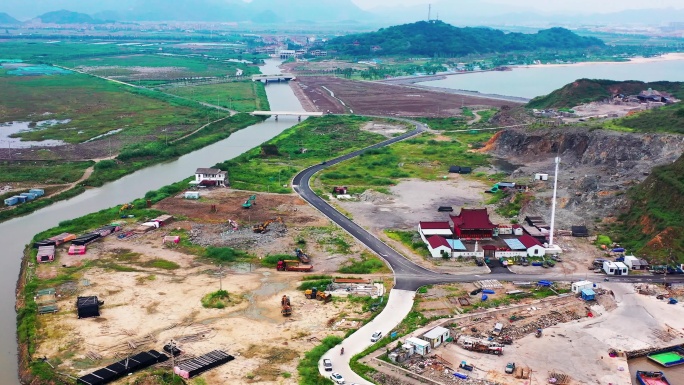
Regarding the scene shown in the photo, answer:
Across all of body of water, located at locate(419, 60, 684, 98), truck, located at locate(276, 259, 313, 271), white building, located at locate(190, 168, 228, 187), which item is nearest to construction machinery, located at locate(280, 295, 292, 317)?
truck, located at locate(276, 259, 313, 271)

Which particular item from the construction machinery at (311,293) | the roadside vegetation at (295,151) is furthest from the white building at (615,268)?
the roadside vegetation at (295,151)

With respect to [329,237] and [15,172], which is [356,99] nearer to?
[15,172]

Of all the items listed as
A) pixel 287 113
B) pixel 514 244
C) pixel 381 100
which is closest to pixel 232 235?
pixel 514 244

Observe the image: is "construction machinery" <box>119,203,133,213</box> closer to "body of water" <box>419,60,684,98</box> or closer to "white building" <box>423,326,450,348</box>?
"white building" <box>423,326,450,348</box>

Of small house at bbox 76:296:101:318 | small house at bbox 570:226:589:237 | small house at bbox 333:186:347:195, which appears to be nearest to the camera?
small house at bbox 76:296:101:318

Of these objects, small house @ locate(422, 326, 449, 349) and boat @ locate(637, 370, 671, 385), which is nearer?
boat @ locate(637, 370, 671, 385)

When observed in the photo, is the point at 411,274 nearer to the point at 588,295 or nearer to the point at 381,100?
the point at 588,295
